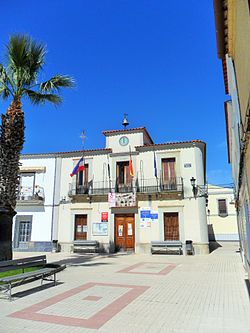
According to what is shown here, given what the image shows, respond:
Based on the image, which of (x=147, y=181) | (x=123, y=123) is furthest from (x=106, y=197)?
(x=123, y=123)

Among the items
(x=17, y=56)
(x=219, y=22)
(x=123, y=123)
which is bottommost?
(x=219, y=22)

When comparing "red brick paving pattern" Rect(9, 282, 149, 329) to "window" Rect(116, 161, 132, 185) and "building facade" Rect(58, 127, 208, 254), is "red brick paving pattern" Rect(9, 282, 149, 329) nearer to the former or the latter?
"building facade" Rect(58, 127, 208, 254)

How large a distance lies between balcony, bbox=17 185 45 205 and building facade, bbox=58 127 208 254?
151 cm

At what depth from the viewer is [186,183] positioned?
16.6 meters

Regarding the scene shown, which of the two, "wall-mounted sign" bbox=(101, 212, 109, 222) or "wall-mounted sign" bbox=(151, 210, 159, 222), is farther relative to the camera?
"wall-mounted sign" bbox=(101, 212, 109, 222)

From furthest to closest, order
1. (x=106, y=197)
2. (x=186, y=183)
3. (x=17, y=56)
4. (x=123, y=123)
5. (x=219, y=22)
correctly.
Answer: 1. (x=123, y=123)
2. (x=106, y=197)
3. (x=186, y=183)
4. (x=17, y=56)
5. (x=219, y=22)

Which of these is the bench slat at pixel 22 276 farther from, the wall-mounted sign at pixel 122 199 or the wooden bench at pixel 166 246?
the wall-mounted sign at pixel 122 199

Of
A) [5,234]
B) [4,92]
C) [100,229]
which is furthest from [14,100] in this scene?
[100,229]

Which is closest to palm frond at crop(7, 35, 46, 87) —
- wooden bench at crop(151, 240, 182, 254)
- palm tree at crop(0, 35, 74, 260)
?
palm tree at crop(0, 35, 74, 260)

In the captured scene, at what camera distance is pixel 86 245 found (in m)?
17.4

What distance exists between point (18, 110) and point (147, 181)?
31.4 ft

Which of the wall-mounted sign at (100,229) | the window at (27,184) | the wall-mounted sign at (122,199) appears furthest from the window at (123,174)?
the window at (27,184)

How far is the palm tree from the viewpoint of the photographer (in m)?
9.31

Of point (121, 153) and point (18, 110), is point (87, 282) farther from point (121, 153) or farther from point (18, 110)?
point (121, 153)
